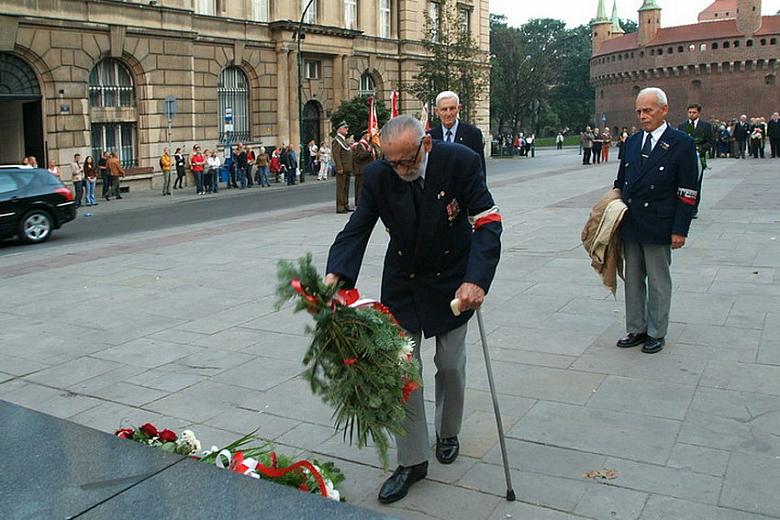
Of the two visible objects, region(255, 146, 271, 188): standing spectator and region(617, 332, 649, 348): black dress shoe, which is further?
region(255, 146, 271, 188): standing spectator

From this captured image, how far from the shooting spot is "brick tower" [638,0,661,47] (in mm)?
80688

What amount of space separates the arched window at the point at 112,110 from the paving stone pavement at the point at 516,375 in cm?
1823

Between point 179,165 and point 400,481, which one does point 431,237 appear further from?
point 179,165

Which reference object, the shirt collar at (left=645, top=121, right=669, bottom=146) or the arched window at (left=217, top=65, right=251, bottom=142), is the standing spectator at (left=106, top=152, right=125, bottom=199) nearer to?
the arched window at (left=217, top=65, right=251, bottom=142)

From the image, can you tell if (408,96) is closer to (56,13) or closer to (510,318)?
(56,13)

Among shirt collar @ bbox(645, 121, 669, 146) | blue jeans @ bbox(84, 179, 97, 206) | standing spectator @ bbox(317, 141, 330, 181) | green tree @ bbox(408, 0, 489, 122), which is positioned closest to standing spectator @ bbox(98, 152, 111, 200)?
blue jeans @ bbox(84, 179, 97, 206)

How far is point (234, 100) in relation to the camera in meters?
34.9

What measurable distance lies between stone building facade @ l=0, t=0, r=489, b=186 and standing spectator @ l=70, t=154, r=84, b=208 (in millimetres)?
1739

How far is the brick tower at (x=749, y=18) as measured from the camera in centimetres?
7331

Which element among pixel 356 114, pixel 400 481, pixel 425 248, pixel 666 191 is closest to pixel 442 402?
pixel 400 481

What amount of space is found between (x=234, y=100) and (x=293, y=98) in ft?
9.92

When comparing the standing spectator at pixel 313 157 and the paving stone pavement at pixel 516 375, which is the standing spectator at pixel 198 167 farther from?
the paving stone pavement at pixel 516 375

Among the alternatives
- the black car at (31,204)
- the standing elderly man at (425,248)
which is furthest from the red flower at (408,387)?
the black car at (31,204)

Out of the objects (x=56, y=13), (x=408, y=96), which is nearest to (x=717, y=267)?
(x=56, y=13)
